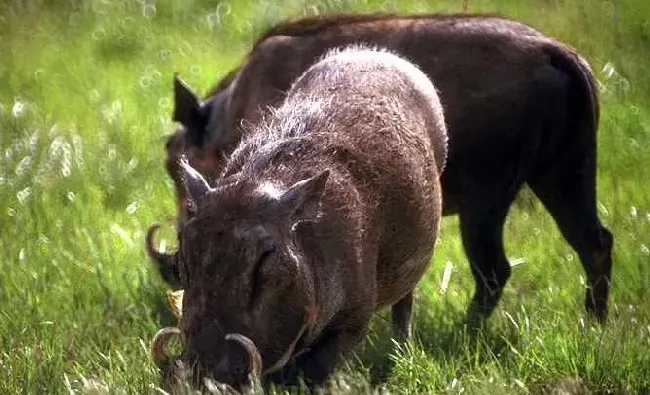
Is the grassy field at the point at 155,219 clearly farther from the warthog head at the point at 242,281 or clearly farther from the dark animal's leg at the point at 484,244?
the warthog head at the point at 242,281

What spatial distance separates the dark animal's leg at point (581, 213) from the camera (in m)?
6.31

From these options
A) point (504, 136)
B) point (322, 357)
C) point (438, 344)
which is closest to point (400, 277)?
point (438, 344)

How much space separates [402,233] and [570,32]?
14.8 feet

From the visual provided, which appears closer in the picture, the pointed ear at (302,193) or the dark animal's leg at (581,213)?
the pointed ear at (302,193)

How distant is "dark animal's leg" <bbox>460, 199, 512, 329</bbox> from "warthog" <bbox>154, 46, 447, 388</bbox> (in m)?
0.62

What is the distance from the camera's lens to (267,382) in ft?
15.4

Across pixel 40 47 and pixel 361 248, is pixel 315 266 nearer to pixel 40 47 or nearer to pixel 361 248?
pixel 361 248

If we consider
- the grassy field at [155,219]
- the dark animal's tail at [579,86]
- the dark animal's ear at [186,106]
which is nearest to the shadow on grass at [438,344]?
the grassy field at [155,219]

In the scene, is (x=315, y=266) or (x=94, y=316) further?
(x=94, y=316)

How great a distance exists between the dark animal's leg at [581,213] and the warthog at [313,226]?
82 centimetres

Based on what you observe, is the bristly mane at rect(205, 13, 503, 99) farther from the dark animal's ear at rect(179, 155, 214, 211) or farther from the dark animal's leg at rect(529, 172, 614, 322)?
the dark animal's ear at rect(179, 155, 214, 211)

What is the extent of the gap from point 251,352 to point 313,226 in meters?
0.60

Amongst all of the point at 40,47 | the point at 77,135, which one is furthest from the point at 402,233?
the point at 40,47

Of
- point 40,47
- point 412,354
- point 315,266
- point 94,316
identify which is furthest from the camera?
point 40,47
